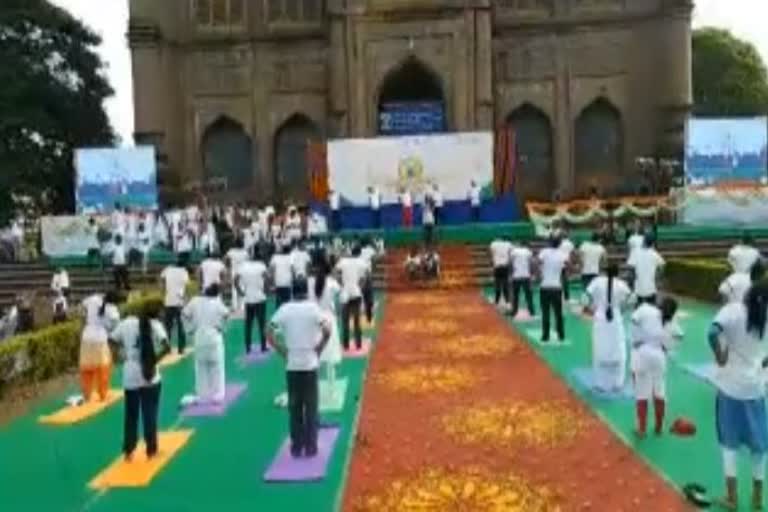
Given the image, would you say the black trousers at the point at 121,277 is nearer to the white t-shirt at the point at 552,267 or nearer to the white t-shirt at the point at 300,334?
the white t-shirt at the point at 552,267

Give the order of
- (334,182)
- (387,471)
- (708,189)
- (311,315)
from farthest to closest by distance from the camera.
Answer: (334,182)
(708,189)
(311,315)
(387,471)

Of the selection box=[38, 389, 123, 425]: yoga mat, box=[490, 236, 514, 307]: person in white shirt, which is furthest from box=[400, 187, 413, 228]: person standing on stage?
box=[38, 389, 123, 425]: yoga mat

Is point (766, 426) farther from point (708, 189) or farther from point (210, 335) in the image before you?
point (708, 189)

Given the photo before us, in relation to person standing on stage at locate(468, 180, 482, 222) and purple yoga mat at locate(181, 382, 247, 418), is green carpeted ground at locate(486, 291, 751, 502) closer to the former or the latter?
purple yoga mat at locate(181, 382, 247, 418)

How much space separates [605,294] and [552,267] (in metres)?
4.06

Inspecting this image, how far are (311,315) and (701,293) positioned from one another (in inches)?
601

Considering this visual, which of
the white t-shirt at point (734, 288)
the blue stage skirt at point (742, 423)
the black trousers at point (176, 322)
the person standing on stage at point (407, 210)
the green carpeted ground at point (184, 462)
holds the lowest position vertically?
the green carpeted ground at point (184, 462)

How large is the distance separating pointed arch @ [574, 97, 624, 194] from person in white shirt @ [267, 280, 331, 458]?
34.1 metres

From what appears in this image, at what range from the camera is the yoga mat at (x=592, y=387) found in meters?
12.9

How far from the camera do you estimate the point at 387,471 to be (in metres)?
9.75

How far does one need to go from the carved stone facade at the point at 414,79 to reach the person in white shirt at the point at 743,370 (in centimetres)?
3349

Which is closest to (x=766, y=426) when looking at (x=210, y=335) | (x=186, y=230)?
(x=210, y=335)

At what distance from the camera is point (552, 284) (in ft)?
56.2

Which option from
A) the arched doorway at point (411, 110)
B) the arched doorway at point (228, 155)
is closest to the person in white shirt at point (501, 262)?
the arched doorway at point (411, 110)
